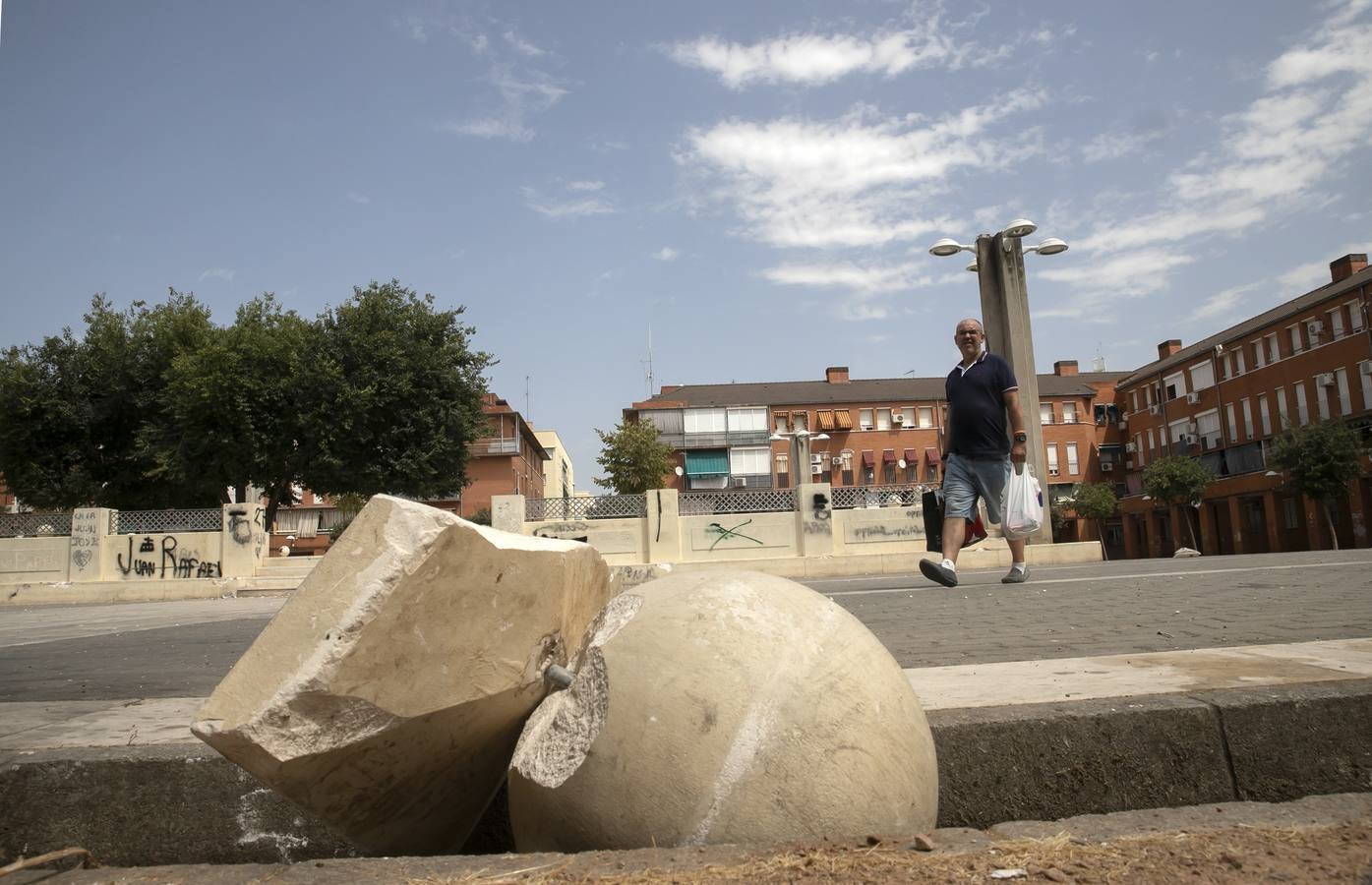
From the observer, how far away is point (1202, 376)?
63438 mm

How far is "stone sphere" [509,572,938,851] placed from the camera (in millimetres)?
2137

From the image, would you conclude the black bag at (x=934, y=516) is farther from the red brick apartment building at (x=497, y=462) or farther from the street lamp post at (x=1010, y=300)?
the red brick apartment building at (x=497, y=462)

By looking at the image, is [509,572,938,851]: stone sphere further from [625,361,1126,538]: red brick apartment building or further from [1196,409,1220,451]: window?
[625,361,1126,538]: red brick apartment building

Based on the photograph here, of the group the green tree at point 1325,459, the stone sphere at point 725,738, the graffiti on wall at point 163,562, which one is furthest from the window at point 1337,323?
the stone sphere at point 725,738

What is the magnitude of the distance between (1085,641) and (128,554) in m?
26.3

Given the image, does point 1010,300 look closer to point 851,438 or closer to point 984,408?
point 984,408

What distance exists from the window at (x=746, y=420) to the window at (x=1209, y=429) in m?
32.6

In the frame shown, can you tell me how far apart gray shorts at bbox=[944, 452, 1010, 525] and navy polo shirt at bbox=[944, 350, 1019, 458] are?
9 cm

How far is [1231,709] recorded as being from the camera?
289cm

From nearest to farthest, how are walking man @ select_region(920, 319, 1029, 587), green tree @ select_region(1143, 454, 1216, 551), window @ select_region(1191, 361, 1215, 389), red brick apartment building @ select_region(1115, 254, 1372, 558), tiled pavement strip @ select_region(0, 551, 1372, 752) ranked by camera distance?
tiled pavement strip @ select_region(0, 551, 1372, 752) < walking man @ select_region(920, 319, 1029, 587) < red brick apartment building @ select_region(1115, 254, 1372, 558) < green tree @ select_region(1143, 454, 1216, 551) < window @ select_region(1191, 361, 1215, 389)

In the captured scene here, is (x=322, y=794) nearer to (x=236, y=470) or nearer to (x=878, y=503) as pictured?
(x=878, y=503)

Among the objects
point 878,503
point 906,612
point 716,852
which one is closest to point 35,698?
point 716,852

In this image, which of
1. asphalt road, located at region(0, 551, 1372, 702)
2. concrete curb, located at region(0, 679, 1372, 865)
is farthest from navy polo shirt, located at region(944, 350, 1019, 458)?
concrete curb, located at region(0, 679, 1372, 865)

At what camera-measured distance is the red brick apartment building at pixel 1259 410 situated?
1912 inches
